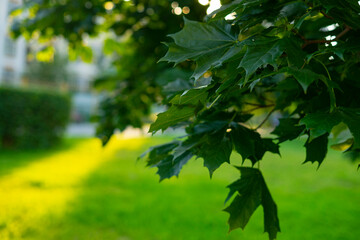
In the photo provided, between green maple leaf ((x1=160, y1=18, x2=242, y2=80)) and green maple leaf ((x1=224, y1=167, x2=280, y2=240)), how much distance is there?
0.59 meters

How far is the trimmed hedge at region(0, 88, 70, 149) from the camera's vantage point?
933 cm

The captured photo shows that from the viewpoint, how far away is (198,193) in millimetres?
5066

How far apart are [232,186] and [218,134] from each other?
26cm

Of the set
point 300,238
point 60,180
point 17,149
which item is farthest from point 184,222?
point 17,149

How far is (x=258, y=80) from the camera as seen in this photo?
0.88 metres

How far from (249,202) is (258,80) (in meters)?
0.61

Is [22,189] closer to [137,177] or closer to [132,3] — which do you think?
[137,177]

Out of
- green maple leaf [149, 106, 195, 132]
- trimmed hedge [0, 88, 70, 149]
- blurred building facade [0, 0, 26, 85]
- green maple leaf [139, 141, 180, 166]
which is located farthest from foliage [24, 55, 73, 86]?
green maple leaf [149, 106, 195, 132]

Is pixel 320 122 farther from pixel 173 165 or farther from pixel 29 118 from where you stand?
pixel 29 118

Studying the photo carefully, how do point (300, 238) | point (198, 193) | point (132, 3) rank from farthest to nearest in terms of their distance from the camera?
point (198, 193), point (300, 238), point (132, 3)

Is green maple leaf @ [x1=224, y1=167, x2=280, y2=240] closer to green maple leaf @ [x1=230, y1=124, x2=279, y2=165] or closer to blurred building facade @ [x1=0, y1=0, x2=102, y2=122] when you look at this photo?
green maple leaf @ [x1=230, y1=124, x2=279, y2=165]

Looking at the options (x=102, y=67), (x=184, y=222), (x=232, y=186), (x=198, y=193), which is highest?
(x=232, y=186)

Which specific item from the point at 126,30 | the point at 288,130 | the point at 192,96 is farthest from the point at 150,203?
the point at 192,96

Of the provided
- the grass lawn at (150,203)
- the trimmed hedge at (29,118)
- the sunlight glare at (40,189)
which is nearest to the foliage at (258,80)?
the grass lawn at (150,203)
